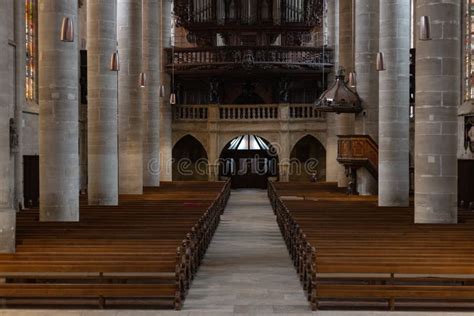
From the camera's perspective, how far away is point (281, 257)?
16.6 m

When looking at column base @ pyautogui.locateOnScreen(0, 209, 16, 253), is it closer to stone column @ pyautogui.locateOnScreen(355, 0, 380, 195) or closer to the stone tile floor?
the stone tile floor

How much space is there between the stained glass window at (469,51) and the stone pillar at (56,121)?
16.9m

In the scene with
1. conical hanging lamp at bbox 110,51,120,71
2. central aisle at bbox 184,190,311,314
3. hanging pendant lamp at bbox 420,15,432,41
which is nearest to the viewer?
central aisle at bbox 184,190,311,314

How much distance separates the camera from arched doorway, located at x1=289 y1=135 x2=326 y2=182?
43625mm

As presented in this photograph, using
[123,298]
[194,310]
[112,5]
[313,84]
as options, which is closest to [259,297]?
[194,310]

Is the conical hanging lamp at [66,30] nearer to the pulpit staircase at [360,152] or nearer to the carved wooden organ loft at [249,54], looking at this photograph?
the pulpit staircase at [360,152]

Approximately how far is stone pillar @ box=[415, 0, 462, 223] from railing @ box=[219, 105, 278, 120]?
23.4 meters

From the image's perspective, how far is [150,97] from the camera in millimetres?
35062

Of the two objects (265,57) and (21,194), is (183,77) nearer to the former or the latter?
(265,57)

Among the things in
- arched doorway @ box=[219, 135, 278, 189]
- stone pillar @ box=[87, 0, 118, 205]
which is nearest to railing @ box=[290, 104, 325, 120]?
arched doorway @ box=[219, 135, 278, 189]

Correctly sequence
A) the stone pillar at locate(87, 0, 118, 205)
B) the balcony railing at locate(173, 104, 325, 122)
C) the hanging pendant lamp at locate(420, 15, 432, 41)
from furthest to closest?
the balcony railing at locate(173, 104, 325, 122) < the stone pillar at locate(87, 0, 118, 205) < the hanging pendant lamp at locate(420, 15, 432, 41)

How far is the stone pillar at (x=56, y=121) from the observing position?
60.4ft

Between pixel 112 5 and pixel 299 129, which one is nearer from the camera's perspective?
pixel 112 5

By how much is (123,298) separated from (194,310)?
1.09 m
